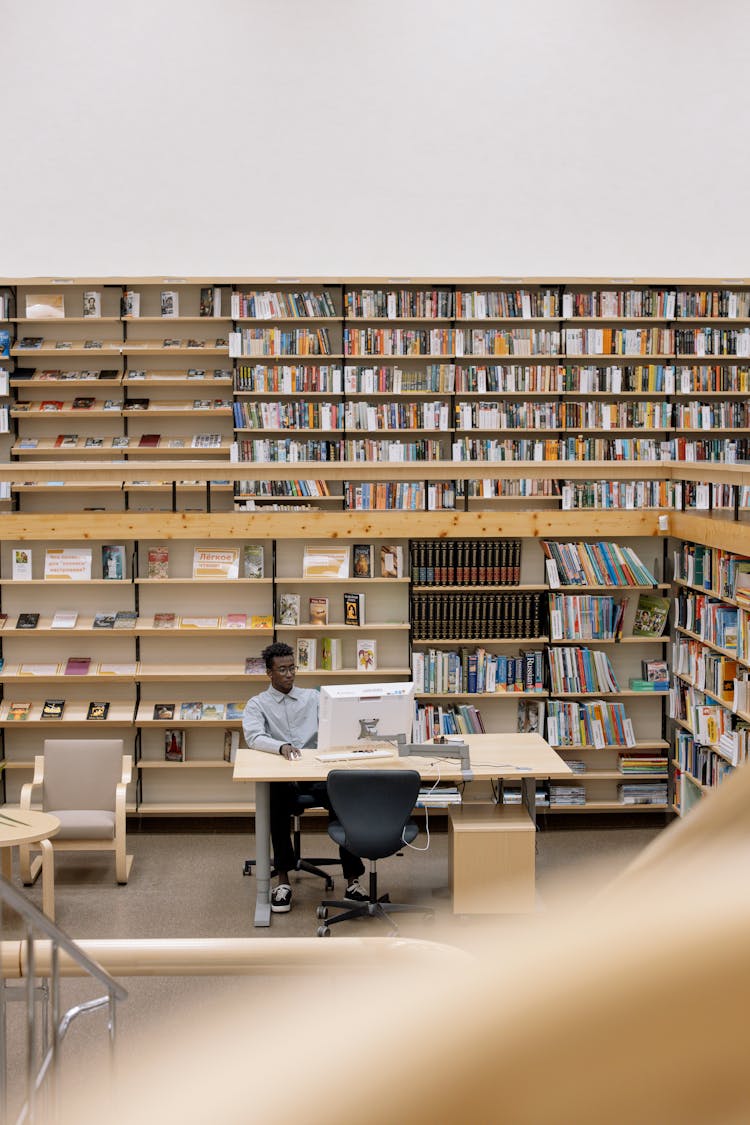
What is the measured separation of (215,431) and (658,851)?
954cm

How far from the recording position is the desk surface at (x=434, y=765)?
17.9 feet

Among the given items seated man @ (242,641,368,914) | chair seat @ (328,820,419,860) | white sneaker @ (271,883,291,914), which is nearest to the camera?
chair seat @ (328,820,419,860)

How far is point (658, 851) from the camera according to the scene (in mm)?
200

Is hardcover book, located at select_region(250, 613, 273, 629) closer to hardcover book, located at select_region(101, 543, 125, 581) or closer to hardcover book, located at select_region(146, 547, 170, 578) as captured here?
hardcover book, located at select_region(146, 547, 170, 578)

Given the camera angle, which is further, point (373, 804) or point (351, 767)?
point (351, 767)

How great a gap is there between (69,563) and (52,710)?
36.8 inches

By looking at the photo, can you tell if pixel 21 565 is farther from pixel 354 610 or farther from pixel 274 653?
pixel 354 610

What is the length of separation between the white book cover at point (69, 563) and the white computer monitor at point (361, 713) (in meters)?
2.08

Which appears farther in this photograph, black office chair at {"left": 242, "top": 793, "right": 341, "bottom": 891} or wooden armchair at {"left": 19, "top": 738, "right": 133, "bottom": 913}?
wooden armchair at {"left": 19, "top": 738, "right": 133, "bottom": 913}

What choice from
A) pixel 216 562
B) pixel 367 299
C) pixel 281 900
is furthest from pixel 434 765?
pixel 367 299

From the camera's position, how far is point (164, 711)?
7.03m

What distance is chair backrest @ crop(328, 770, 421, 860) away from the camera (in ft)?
16.9

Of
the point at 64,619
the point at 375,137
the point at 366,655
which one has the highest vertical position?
the point at 375,137

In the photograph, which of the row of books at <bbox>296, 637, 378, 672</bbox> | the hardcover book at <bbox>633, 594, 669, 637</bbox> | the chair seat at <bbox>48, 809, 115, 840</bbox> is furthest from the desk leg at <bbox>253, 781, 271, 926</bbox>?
the hardcover book at <bbox>633, 594, 669, 637</bbox>
